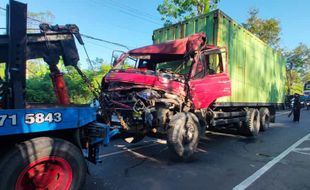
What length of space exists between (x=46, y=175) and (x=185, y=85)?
3.81 metres

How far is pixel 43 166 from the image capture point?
3389 millimetres

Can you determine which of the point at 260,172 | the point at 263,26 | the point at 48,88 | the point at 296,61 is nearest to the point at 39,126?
the point at 260,172

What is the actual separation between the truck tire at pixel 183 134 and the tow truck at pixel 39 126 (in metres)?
1.97

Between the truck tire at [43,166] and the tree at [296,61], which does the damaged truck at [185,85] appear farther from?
the tree at [296,61]

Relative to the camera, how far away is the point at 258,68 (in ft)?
35.9

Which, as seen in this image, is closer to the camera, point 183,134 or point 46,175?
point 46,175

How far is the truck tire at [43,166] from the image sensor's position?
3.06 m

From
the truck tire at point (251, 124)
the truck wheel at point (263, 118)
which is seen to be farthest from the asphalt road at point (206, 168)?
the truck wheel at point (263, 118)

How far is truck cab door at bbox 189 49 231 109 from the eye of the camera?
260 inches

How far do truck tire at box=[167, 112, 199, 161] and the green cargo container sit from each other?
5.85 ft

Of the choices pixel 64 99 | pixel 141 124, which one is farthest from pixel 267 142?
pixel 64 99

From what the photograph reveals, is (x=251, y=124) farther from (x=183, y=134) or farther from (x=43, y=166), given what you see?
(x=43, y=166)

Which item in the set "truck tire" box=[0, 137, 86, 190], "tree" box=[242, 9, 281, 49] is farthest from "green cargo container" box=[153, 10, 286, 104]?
"tree" box=[242, 9, 281, 49]

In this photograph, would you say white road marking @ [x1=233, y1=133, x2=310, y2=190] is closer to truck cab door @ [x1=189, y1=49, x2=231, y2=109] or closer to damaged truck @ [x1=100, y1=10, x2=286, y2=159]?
damaged truck @ [x1=100, y1=10, x2=286, y2=159]
